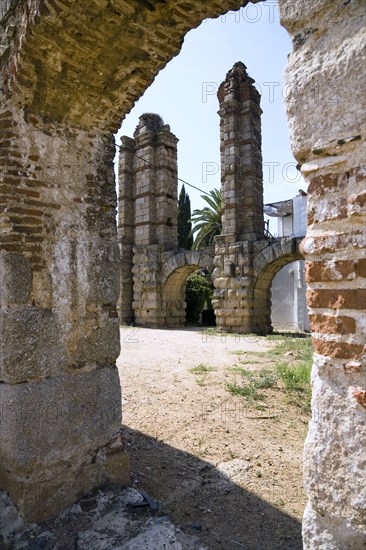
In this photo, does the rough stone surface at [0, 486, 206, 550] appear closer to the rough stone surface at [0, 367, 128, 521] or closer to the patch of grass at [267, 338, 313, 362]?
the rough stone surface at [0, 367, 128, 521]

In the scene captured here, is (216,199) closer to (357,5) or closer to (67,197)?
(67,197)

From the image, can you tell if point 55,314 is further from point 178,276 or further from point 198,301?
point 198,301

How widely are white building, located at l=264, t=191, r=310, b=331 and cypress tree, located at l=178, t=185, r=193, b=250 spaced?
5572 millimetres

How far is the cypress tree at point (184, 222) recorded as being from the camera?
27.0 metres

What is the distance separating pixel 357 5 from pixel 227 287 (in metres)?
12.1

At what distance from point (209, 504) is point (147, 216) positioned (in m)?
13.0

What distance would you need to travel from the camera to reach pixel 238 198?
43.9 feet

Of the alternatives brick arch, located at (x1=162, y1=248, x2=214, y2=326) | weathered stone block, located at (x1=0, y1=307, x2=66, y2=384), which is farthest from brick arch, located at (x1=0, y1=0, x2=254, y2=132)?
brick arch, located at (x1=162, y1=248, x2=214, y2=326)

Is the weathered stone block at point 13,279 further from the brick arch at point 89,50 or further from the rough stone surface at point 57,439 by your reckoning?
the brick arch at point 89,50

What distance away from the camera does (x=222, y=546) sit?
2516 millimetres

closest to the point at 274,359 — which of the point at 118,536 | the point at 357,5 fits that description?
the point at 118,536

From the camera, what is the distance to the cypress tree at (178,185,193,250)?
88.7 ft

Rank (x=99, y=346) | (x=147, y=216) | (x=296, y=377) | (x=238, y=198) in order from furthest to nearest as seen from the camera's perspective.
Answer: (x=147, y=216), (x=238, y=198), (x=296, y=377), (x=99, y=346)

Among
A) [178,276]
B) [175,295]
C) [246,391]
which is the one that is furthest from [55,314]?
[175,295]
